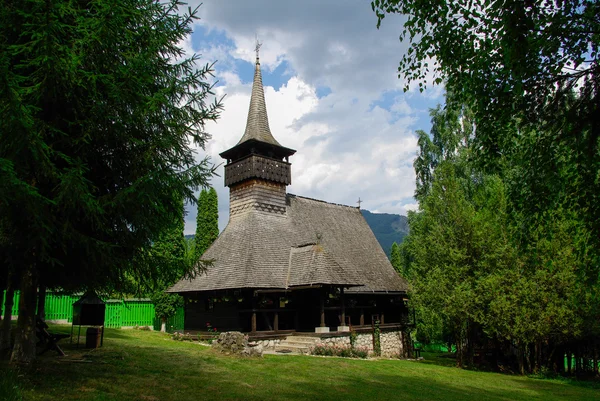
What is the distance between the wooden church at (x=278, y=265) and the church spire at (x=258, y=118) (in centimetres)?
6

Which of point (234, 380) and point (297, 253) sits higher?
point (297, 253)

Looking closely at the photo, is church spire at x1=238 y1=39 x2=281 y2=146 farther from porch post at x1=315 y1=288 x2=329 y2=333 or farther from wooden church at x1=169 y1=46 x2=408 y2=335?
porch post at x1=315 y1=288 x2=329 y2=333

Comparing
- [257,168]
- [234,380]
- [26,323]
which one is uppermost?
[257,168]

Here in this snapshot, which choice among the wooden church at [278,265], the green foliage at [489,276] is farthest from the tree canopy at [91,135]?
the green foliage at [489,276]

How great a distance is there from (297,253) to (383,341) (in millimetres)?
6296

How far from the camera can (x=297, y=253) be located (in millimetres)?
21219

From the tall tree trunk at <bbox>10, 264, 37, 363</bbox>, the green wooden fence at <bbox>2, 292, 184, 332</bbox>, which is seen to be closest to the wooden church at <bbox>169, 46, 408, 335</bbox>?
the green wooden fence at <bbox>2, 292, 184, 332</bbox>

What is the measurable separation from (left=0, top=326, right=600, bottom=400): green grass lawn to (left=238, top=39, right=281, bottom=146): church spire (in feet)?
40.3

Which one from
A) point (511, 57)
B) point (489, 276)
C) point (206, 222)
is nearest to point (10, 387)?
point (511, 57)

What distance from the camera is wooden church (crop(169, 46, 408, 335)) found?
19.4 metres

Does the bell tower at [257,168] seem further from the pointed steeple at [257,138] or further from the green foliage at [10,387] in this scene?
the green foliage at [10,387]

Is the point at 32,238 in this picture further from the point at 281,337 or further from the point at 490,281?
the point at 490,281

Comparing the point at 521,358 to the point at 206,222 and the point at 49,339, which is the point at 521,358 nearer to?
the point at 49,339

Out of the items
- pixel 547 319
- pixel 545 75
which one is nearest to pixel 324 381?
pixel 545 75
